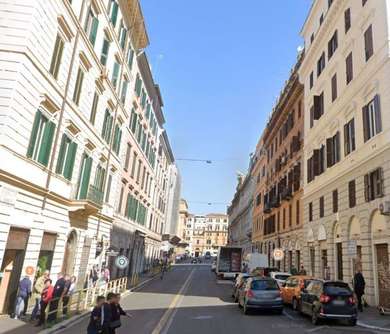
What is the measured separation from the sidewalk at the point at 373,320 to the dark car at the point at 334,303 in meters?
0.60

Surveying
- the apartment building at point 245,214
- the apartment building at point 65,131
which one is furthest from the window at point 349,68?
the apartment building at point 245,214

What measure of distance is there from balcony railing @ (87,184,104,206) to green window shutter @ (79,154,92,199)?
333 mm

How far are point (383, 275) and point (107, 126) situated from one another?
1833 centimetres

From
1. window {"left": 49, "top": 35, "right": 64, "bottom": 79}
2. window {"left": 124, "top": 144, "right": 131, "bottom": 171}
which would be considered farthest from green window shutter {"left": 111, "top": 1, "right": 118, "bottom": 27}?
window {"left": 124, "top": 144, "right": 131, "bottom": 171}

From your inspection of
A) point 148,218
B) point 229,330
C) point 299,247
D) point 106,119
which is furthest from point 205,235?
Answer: point 229,330

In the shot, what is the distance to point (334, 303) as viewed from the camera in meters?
13.9

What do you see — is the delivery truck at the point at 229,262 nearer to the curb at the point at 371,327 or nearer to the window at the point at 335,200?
the window at the point at 335,200

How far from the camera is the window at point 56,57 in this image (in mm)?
16609

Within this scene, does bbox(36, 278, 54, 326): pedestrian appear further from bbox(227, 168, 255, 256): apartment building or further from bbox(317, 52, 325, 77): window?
bbox(227, 168, 255, 256): apartment building

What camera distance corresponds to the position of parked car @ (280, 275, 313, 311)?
17438 mm

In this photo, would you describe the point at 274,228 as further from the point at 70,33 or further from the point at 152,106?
the point at 70,33

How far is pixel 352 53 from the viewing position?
76.6 ft

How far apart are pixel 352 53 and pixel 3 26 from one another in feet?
62.0

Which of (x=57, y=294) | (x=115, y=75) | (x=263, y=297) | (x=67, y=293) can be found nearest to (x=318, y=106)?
(x=115, y=75)
